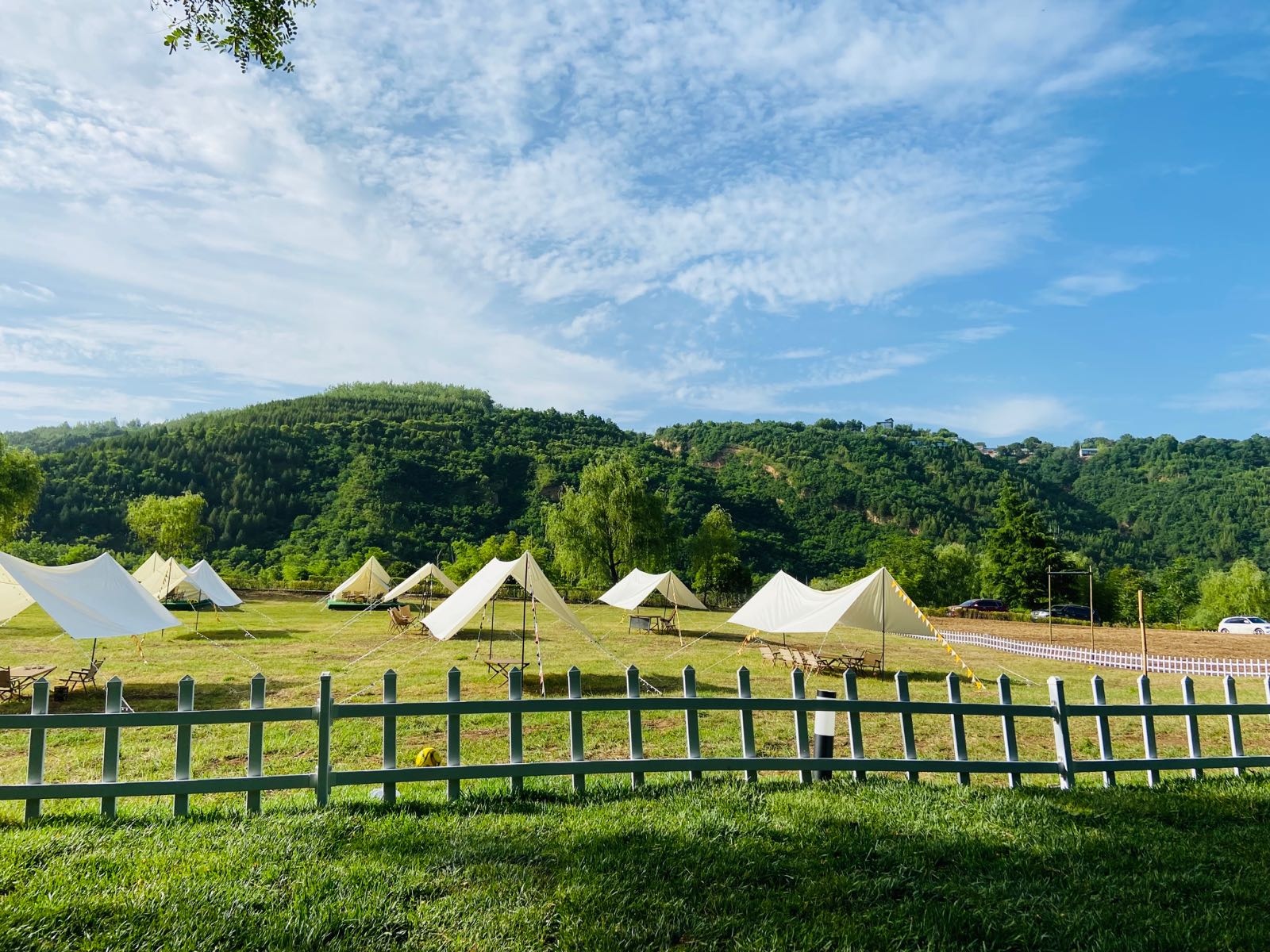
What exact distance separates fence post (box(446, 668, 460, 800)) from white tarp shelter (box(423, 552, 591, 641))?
779 cm

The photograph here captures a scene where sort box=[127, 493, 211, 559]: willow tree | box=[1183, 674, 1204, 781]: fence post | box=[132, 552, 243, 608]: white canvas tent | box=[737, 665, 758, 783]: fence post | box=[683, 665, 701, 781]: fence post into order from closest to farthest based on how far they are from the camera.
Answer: box=[683, 665, 701, 781]: fence post → box=[737, 665, 758, 783]: fence post → box=[1183, 674, 1204, 781]: fence post → box=[132, 552, 243, 608]: white canvas tent → box=[127, 493, 211, 559]: willow tree

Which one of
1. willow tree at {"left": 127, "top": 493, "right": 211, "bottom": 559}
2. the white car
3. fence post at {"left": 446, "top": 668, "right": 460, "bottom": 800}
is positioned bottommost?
the white car

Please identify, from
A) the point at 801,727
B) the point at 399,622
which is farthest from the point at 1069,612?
the point at 801,727

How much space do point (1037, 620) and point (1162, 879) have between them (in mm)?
43375

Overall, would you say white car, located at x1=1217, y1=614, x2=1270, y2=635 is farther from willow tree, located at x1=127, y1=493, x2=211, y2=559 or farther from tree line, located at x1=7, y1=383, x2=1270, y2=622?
willow tree, located at x1=127, y1=493, x2=211, y2=559

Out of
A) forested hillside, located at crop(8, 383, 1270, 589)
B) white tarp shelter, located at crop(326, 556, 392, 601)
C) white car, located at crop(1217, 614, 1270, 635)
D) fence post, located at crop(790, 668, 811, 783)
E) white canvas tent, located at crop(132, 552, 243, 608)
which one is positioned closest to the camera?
fence post, located at crop(790, 668, 811, 783)

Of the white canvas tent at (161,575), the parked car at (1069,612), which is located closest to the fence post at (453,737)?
the white canvas tent at (161,575)

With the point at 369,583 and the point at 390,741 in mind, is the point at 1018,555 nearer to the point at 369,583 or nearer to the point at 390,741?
the point at 369,583

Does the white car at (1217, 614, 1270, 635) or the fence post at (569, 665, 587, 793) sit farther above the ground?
the fence post at (569, 665, 587, 793)

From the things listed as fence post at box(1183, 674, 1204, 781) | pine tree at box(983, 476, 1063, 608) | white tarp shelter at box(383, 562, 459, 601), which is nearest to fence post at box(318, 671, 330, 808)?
fence post at box(1183, 674, 1204, 781)

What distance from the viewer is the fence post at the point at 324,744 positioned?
444 centimetres

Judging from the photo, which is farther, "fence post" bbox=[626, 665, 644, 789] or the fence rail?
"fence post" bbox=[626, 665, 644, 789]

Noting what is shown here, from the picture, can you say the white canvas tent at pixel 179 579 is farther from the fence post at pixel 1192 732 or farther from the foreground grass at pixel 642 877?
the fence post at pixel 1192 732

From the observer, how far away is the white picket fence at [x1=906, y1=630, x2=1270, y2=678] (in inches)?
752
